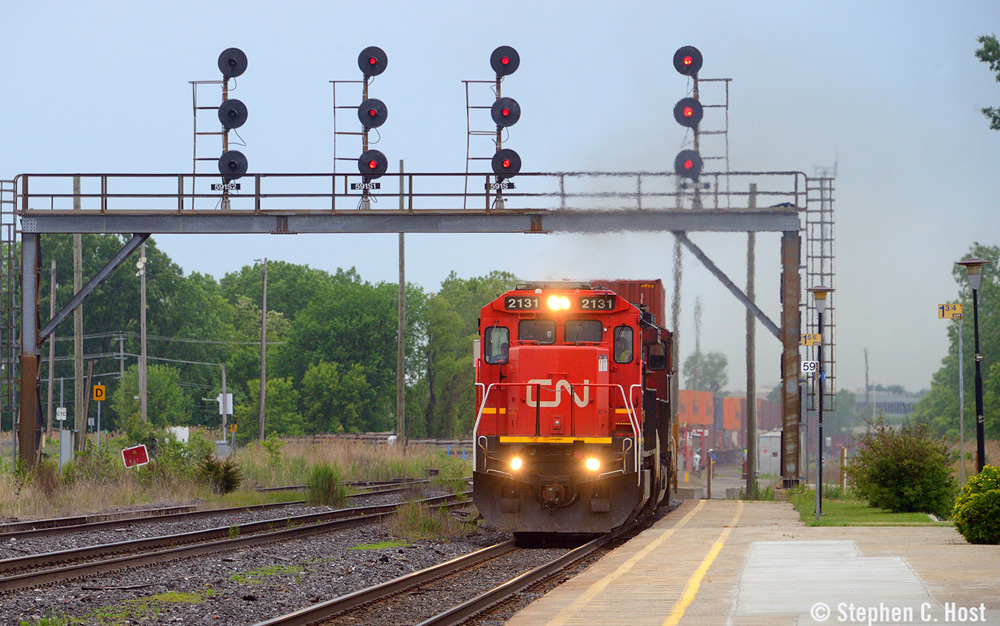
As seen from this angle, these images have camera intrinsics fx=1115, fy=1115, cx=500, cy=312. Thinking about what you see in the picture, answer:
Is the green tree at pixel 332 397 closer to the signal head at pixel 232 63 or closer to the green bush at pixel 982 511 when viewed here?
the signal head at pixel 232 63

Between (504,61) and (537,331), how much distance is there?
40.5 feet

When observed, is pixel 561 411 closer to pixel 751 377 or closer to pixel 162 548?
pixel 162 548

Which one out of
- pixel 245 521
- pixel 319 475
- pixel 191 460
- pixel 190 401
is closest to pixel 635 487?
pixel 245 521

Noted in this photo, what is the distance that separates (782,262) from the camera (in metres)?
27.9

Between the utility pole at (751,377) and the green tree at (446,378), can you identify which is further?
the green tree at (446,378)

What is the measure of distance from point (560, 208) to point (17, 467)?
14130 mm

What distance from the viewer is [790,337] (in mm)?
27875

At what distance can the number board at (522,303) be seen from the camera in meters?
18.0

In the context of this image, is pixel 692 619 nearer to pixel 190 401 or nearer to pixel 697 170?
pixel 697 170

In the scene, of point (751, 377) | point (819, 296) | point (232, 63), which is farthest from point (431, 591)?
point (751, 377)

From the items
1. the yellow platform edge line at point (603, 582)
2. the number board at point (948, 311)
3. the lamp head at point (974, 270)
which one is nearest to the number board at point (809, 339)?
the number board at point (948, 311)

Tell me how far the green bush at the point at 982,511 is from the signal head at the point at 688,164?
13.6 meters

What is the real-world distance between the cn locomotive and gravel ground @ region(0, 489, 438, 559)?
5.65m

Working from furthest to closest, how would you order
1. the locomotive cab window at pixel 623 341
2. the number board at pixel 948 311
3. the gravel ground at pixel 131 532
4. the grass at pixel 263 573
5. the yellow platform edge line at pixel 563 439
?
the number board at pixel 948 311 → the locomotive cab window at pixel 623 341 → the yellow platform edge line at pixel 563 439 → the gravel ground at pixel 131 532 → the grass at pixel 263 573
